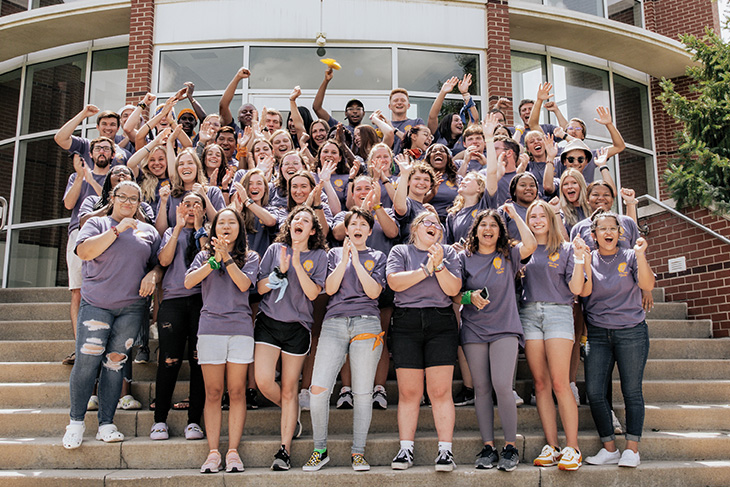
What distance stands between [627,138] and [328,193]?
28.2 feet

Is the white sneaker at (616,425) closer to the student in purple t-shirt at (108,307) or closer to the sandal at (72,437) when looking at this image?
the student in purple t-shirt at (108,307)

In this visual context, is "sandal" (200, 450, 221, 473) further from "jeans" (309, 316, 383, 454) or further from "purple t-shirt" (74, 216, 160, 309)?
"purple t-shirt" (74, 216, 160, 309)

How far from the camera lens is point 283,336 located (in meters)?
4.62

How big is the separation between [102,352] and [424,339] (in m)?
2.52

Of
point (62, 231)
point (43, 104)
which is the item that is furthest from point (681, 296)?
point (43, 104)

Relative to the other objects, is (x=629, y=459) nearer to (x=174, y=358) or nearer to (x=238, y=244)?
(x=238, y=244)

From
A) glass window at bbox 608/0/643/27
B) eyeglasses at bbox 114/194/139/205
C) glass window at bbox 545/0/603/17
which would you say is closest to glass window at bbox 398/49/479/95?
glass window at bbox 545/0/603/17

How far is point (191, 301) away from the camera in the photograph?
487cm

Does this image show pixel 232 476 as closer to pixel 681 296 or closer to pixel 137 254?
pixel 137 254

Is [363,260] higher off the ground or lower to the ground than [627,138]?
lower

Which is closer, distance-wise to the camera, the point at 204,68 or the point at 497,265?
the point at 497,265

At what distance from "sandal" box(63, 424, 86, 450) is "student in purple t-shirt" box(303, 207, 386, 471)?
179 centimetres

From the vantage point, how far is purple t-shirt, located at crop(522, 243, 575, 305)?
Answer: 475cm

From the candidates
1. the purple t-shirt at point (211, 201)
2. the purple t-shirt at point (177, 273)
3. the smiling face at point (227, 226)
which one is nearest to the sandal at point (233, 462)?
the purple t-shirt at point (177, 273)
